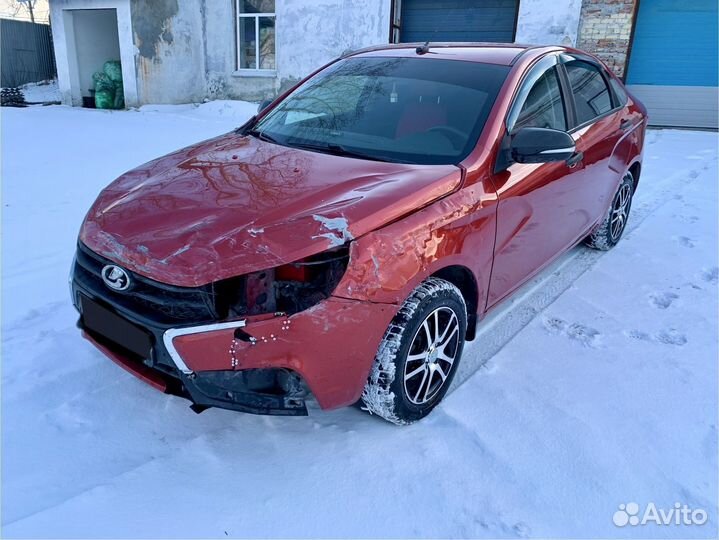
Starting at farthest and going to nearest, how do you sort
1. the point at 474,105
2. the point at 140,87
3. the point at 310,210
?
the point at 140,87, the point at 474,105, the point at 310,210

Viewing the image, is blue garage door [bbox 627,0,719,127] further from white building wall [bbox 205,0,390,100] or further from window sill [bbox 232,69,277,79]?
window sill [bbox 232,69,277,79]

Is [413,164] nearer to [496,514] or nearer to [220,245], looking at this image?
[220,245]

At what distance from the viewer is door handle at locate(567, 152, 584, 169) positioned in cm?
326

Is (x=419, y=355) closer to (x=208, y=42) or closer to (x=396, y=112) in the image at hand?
(x=396, y=112)

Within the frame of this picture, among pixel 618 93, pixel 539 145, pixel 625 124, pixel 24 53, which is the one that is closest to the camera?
pixel 539 145

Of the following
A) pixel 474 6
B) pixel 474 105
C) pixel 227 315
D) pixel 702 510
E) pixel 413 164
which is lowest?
pixel 702 510

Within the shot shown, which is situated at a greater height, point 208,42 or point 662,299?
point 208,42

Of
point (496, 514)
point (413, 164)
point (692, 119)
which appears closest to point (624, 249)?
point (413, 164)

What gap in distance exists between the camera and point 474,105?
2.85m

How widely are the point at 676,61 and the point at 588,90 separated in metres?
8.62

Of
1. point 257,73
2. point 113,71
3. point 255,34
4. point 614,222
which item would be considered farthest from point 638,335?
point 113,71

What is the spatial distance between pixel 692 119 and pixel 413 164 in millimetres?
10857

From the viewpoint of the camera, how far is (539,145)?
2.62m

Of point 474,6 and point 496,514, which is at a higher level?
point 474,6
